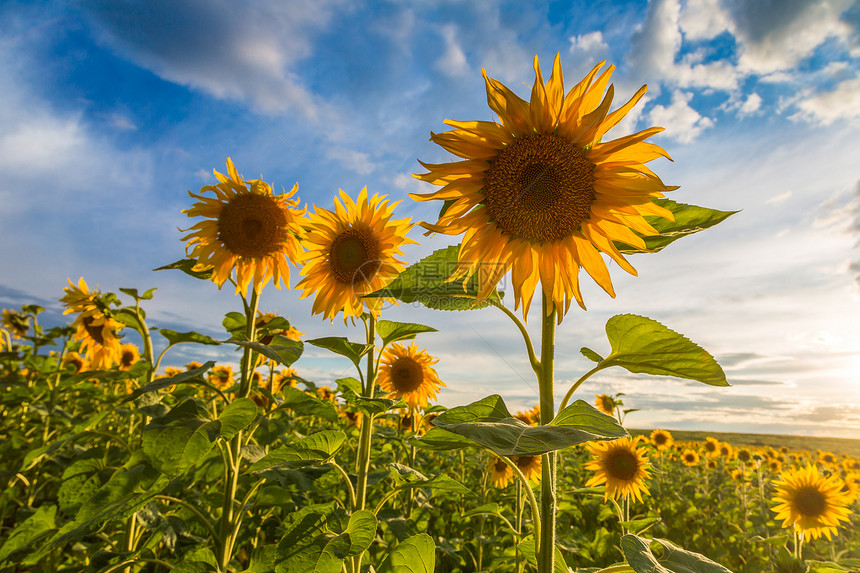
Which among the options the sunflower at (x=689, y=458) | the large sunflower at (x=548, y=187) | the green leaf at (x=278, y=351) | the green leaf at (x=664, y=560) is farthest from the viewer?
the sunflower at (x=689, y=458)

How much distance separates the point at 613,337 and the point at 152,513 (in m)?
3.13

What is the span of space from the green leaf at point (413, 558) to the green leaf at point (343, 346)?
1.02 m

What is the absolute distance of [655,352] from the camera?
1.36 metres

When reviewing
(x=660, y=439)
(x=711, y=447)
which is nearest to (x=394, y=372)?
(x=660, y=439)

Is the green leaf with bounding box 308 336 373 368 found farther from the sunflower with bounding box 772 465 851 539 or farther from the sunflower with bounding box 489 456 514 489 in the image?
the sunflower with bounding box 772 465 851 539

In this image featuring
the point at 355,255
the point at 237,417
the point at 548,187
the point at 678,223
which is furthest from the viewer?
the point at 355,255

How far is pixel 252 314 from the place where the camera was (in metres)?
2.81

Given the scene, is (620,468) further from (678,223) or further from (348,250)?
(678,223)

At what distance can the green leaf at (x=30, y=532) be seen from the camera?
2.59 metres

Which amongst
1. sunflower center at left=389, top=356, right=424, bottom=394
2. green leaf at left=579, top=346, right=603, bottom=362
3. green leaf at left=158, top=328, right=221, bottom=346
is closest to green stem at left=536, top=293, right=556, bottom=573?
green leaf at left=579, top=346, right=603, bottom=362

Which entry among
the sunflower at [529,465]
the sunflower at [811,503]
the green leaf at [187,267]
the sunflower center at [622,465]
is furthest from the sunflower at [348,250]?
the sunflower at [811,503]

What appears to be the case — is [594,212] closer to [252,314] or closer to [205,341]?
[252,314]

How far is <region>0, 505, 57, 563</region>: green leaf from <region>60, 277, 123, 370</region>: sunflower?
1598 millimetres

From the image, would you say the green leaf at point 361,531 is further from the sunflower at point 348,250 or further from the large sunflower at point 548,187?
the sunflower at point 348,250
